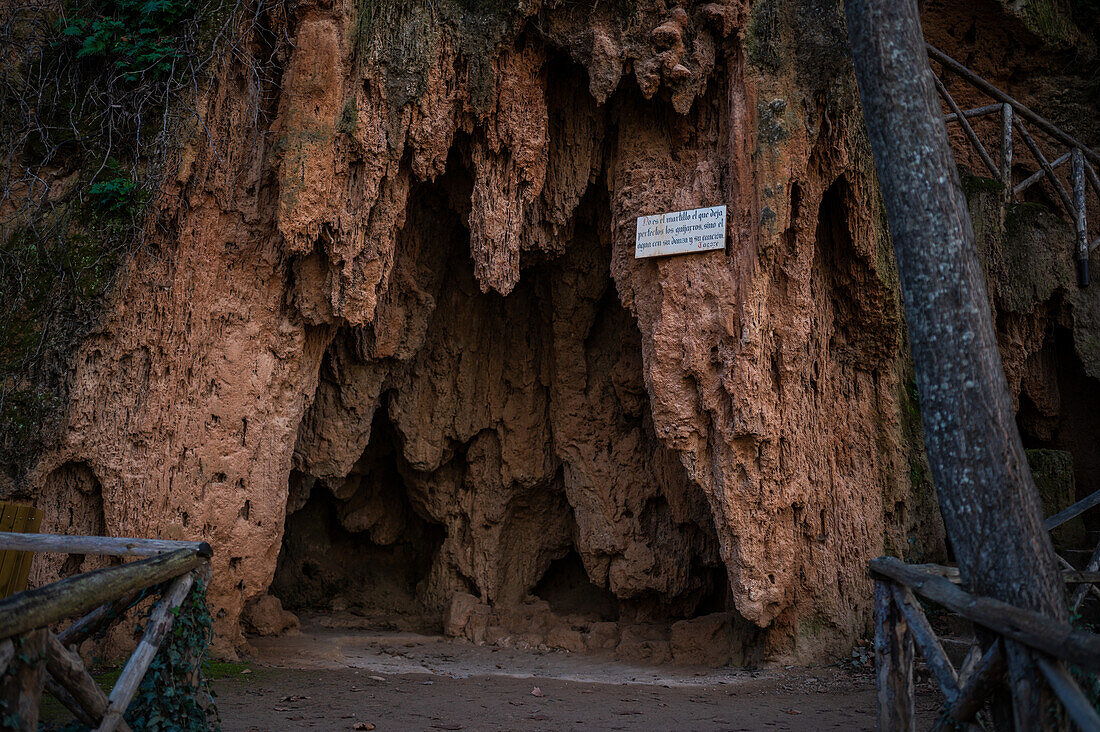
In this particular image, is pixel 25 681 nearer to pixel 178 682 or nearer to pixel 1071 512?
pixel 178 682

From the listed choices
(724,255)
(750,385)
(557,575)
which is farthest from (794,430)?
(557,575)

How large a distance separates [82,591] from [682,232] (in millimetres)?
5773

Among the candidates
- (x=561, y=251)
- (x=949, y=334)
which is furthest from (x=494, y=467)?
(x=949, y=334)

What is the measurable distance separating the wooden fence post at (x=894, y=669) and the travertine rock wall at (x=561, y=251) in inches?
116

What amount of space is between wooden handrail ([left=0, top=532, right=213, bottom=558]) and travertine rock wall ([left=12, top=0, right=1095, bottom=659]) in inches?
120

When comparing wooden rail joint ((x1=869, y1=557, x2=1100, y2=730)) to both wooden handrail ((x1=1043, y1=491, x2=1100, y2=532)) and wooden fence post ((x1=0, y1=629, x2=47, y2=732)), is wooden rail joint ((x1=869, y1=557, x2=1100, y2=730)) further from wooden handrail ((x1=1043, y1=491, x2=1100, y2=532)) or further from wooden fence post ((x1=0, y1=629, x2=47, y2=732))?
wooden fence post ((x1=0, y1=629, x2=47, y2=732))

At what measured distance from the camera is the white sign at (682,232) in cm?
734

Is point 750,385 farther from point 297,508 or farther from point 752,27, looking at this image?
point 297,508

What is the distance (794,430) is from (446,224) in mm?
4682

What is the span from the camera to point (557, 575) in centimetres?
1027

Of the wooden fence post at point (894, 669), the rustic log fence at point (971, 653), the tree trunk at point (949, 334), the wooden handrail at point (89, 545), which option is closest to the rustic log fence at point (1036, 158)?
the tree trunk at point (949, 334)

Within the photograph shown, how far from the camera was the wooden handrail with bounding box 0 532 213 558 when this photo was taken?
12.2 ft

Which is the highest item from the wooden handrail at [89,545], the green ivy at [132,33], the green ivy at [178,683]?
the green ivy at [132,33]

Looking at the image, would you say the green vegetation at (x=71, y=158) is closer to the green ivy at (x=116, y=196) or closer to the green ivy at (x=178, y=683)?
the green ivy at (x=116, y=196)
